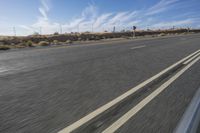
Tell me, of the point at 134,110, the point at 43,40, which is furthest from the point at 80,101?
the point at 43,40

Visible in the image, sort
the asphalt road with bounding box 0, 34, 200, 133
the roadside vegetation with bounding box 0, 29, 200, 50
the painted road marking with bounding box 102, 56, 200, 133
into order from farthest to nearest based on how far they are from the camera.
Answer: the roadside vegetation with bounding box 0, 29, 200, 50 → the asphalt road with bounding box 0, 34, 200, 133 → the painted road marking with bounding box 102, 56, 200, 133

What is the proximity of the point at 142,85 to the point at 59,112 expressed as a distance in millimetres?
2562

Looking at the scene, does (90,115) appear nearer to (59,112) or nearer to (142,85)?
(59,112)

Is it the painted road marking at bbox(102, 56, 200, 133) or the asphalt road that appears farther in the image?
the asphalt road

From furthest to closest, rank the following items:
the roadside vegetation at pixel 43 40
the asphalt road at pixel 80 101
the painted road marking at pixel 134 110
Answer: the roadside vegetation at pixel 43 40, the asphalt road at pixel 80 101, the painted road marking at pixel 134 110

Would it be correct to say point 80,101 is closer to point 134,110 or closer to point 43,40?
point 134,110

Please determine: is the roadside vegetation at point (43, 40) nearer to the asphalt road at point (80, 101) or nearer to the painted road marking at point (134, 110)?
the asphalt road at point (80, 101)

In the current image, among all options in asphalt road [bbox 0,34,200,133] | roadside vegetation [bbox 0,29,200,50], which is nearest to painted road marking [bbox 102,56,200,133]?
asphalt road [bbox 0,34,200,133]

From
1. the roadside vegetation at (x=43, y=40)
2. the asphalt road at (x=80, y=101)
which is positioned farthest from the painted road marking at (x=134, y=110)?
the roadside vegetation at (x=43, y=40)

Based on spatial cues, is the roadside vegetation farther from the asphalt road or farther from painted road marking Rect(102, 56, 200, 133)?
painted road marking Rect(102, 56, 200, 133)

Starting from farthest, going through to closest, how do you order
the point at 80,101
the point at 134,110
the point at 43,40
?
the point at 43,40 → the point at 80,101 → the point at 134,110

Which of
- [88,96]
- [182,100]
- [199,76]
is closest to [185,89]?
[182,100]

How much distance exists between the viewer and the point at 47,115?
3.69 metres

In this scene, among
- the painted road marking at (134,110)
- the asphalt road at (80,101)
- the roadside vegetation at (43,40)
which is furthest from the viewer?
the roadside vegetation at (43,40)
